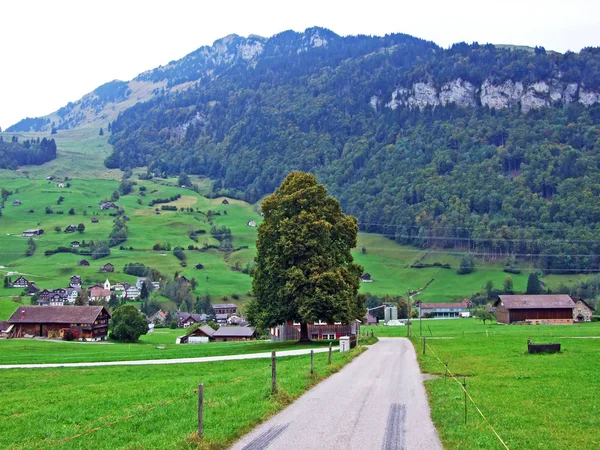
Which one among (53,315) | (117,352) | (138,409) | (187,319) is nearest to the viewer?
(138,409)

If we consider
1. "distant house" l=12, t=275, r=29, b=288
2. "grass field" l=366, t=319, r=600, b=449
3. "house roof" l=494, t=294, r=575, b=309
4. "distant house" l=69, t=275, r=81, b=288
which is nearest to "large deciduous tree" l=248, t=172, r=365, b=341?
"grass field" l=366, t=319, r=600, b=449

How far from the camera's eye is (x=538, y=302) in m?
123

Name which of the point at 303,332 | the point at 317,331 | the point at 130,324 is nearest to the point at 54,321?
the point at 130,324

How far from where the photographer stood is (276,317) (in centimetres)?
5244

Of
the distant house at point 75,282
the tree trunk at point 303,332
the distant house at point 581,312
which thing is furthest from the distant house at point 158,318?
the tree trunk at point 303,332

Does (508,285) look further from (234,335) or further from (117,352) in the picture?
(117,352)

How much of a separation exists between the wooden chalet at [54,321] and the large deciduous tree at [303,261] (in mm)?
60058

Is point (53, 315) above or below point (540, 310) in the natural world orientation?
above

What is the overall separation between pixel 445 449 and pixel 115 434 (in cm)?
805

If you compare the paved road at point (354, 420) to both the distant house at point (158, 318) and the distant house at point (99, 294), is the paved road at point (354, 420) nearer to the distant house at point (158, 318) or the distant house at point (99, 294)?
the distant house at point (158, 318)

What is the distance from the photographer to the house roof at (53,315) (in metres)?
104

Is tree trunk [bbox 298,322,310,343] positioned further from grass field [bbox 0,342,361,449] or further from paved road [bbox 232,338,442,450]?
paved road [bbox 232,338,442,450]

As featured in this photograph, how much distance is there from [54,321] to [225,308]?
252 feet

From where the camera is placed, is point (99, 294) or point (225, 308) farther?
point (225, 308)
